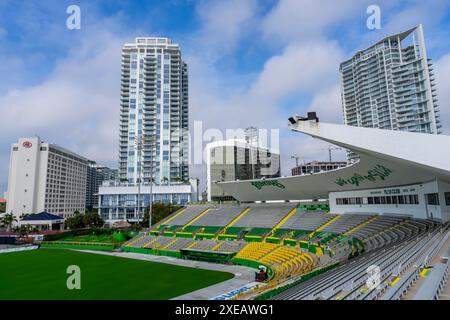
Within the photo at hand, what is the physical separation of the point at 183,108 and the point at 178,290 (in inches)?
4346

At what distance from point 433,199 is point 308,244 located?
13574 millimetres

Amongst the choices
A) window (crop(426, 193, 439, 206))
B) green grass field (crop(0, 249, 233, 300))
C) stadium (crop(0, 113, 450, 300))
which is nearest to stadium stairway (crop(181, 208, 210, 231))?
stadium (crop(0, 113, 450, 300))

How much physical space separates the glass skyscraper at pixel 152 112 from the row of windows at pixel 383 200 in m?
79.0

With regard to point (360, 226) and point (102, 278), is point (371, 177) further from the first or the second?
point (102, 278)

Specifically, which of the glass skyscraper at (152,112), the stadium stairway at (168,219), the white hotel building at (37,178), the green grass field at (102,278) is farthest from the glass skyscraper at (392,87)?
the white hotel building at (37,178)

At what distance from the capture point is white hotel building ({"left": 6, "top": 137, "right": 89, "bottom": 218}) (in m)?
96.9

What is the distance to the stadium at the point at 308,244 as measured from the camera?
13.2 meters

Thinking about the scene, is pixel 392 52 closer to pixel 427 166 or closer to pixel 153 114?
pixel 153 114

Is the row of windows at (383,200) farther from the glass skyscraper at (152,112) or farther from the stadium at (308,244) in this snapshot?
the glass skyscraper at (152,112)

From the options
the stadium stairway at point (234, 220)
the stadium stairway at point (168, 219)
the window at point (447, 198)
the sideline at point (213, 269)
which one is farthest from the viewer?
the stadium stairway at point (168, 219)

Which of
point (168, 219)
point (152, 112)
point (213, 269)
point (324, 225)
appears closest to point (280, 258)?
point (213, 269)

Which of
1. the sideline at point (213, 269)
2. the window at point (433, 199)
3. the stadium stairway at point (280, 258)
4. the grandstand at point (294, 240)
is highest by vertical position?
the window at point (433, 199)

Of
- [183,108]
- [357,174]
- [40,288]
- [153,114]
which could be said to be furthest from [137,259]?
[183,108]

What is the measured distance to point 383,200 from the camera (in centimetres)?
3180
